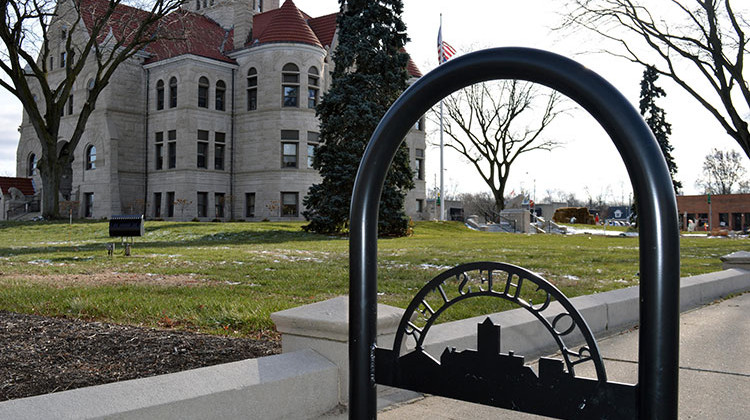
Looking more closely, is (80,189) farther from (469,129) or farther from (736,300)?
(736,300)

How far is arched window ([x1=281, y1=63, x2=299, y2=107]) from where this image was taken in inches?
1340

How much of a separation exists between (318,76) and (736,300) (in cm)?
2959

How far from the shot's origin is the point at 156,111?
35.8 meters

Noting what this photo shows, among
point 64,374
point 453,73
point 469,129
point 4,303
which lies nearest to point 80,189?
point 469,129

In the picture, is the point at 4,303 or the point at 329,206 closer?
the point at 4,303

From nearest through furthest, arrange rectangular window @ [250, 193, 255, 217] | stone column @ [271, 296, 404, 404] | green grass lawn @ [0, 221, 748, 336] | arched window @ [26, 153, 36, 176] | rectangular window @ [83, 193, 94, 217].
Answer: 1. stone column @ [271, 296, 404, 404]
2. green grass lawn @ [0, 221, 748, 336]
3. rectangular window @ [250, 193, 255, 217]
4. rectangular window @ [83, 193, 94, 217]
5. arched window @ [26, 153, 36, 176]

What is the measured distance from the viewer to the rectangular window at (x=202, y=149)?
34734 millimetres

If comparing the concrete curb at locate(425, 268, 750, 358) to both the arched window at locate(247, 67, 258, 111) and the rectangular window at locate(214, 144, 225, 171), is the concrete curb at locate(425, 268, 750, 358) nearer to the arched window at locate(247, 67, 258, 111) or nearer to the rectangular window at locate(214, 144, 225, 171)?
the arched window at locate(247, 67, 258, 111)

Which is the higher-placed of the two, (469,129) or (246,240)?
(469,129)

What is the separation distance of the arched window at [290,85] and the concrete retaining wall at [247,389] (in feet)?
103

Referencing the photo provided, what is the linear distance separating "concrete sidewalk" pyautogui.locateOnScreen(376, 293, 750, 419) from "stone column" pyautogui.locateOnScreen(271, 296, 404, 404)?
39cm

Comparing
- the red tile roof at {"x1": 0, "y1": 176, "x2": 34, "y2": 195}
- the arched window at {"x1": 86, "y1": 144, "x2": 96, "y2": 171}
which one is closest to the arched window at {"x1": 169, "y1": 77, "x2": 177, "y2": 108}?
Answer: the arched window at {"x1": 86, "y1": 144, "x2": 96, "y2": 171}

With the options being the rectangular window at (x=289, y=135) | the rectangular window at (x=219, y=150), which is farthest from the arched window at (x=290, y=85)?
the rectangular window at (x=219, y=150)

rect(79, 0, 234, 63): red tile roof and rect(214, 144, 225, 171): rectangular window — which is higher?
rect(79, 0, 234, 63): red tile roof
